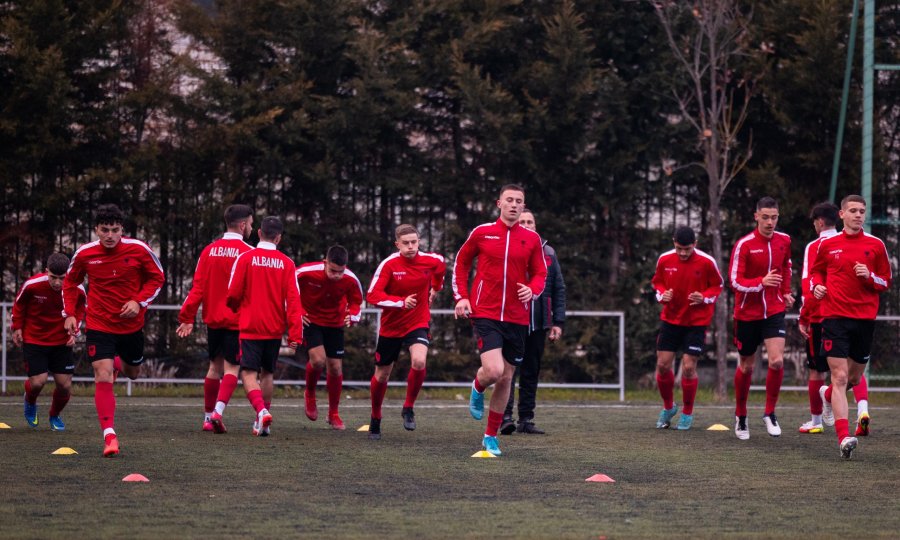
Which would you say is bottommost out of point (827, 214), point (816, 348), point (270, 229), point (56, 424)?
point (56, 424)

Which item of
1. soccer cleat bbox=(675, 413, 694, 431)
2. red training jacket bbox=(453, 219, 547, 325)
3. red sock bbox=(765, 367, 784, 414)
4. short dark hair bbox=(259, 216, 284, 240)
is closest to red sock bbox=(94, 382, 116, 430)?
short dark hair bbox=(259, 216, 284, 240)

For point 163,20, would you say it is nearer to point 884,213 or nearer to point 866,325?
point 884,213

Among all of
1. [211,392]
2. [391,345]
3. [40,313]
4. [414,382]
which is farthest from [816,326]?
[40,313]

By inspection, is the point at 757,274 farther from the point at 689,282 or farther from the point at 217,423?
the point at 217,423

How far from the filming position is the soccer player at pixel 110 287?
10.3 metres

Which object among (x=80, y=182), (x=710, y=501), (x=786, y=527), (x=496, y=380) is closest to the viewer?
(x=786, y=527)

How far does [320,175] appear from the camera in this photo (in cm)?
2148

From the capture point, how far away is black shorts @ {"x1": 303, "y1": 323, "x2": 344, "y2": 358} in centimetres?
1288

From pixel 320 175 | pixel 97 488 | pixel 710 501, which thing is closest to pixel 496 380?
pixel 710 501

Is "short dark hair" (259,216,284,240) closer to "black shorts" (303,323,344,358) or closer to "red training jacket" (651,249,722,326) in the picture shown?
"black shorts" (303,323,344,358)

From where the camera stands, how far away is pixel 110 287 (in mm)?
10422

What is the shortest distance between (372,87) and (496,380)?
12.0 m

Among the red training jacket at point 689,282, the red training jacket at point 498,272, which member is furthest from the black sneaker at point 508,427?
the red training jacket at point 498,272

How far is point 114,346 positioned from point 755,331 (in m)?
5.92
